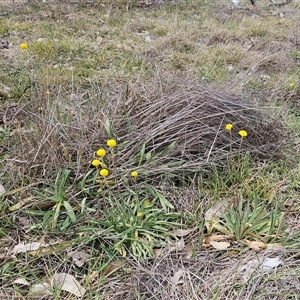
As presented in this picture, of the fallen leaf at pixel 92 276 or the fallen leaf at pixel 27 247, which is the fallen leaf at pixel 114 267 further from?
the fallen leaf at pixel 27 247

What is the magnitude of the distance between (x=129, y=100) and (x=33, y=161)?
0.69 metres

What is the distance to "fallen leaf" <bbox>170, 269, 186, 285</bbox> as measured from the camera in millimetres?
1408

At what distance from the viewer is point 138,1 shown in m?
5.61

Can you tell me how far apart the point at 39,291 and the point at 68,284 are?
0.11 metres

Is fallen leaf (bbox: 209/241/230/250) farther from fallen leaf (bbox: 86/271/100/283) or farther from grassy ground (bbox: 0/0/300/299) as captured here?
fallen leaf (bbox: 86/271/100/283)

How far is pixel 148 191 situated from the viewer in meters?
1.78

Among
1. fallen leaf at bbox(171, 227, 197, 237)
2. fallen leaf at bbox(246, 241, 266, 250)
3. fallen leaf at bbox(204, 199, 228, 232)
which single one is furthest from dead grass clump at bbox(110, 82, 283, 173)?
fallen leaf at bbox(246, 241, 266, 250)

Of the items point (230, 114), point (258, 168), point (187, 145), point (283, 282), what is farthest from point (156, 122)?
point (283, 282)

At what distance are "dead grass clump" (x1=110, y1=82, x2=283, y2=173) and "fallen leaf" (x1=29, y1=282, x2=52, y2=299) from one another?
77 centimetres

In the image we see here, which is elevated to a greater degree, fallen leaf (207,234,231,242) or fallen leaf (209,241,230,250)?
fallen leaf (207,234,231,242)

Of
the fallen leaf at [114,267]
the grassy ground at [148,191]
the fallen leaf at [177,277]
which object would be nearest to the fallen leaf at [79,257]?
the grassy ground at [148,191]

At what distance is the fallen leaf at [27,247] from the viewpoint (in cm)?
148

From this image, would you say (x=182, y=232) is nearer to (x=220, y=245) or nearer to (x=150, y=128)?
(x=220, y=245)

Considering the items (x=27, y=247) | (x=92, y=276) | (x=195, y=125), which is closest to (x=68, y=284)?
(x=92, y=276)
